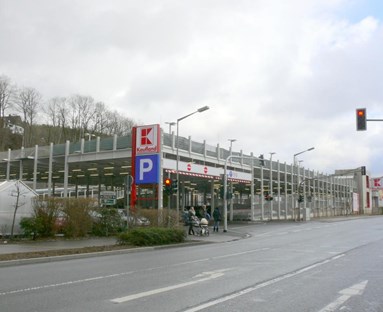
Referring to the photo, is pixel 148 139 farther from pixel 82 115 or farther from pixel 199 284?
pixel 82 115

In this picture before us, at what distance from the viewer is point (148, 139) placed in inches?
1233

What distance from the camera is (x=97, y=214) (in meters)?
24.6

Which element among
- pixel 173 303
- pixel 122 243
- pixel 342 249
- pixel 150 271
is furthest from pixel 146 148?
pixel 173 303

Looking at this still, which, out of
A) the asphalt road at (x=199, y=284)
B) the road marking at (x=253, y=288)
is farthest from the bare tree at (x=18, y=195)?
the road marking at (x=253, y=288)

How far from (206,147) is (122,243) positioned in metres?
24.4

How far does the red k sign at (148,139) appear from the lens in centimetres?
3094

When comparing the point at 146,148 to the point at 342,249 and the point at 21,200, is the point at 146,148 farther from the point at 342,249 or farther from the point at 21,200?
the point at 342,249

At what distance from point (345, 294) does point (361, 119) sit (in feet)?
48.4

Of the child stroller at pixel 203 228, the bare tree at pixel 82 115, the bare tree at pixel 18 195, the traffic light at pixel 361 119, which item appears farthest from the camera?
the bare tree at pixel 82 115

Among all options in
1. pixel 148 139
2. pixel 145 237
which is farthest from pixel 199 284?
pixel 148 139

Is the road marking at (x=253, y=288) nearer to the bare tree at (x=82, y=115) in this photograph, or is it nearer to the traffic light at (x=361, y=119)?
the traffic light at (x=361, y=119)

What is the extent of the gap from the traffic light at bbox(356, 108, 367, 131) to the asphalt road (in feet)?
26.8

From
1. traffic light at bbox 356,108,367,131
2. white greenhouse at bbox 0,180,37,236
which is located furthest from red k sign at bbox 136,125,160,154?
traffic light at bbox 356,108,367,131

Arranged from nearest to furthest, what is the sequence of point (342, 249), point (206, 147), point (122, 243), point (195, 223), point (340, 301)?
point (340, 301) < point (342, 249) < point (122, 243) < point (195, 223) < point (206, 147)
